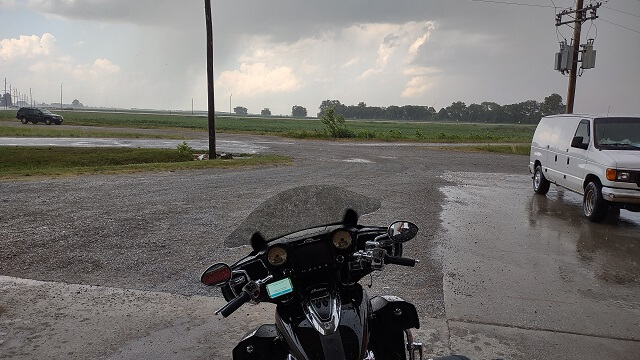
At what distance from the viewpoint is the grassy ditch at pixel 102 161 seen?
1659cm

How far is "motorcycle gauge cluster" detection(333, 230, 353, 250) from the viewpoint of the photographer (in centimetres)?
231

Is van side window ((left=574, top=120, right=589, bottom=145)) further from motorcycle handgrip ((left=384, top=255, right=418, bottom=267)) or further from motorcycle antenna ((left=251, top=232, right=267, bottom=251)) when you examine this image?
motorcycle antenna ((left=251, top=232, right=267, bottom=251))

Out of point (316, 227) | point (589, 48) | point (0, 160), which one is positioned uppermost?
point (589, 48)

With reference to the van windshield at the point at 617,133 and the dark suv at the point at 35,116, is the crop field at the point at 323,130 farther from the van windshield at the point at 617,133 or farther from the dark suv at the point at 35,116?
the van windshield at the point at 617,133

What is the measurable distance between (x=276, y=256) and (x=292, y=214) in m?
0.39

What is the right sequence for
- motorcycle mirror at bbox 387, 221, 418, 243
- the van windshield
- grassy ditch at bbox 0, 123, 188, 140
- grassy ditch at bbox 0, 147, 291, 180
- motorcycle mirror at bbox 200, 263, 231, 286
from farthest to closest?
1. grassy ditch at bbox 0, 123, 188, 140
2. grassy ditch at bbox 0, 147, 291, 180
3. the van windshield
4. motorcycle mirror at bbox 387, 221, 418, 243
5. motorcycle mirror at bbox 200, 263, 231, 286

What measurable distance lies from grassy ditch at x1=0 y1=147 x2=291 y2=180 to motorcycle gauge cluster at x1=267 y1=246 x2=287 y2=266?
14.6 m

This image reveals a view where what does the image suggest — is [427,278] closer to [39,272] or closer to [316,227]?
[316,227]

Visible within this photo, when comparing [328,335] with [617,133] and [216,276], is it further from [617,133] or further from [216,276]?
[617,133]

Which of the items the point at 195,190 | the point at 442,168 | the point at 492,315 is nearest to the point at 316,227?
the point at 492,315

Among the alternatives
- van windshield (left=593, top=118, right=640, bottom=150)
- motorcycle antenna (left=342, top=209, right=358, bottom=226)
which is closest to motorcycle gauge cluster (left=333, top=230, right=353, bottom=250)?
motorcycle antenna (left=342, top=209, right=358, bottom=226)

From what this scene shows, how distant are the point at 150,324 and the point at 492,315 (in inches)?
124

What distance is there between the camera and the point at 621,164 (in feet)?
29.5

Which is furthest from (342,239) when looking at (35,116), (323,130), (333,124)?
(35,116)
